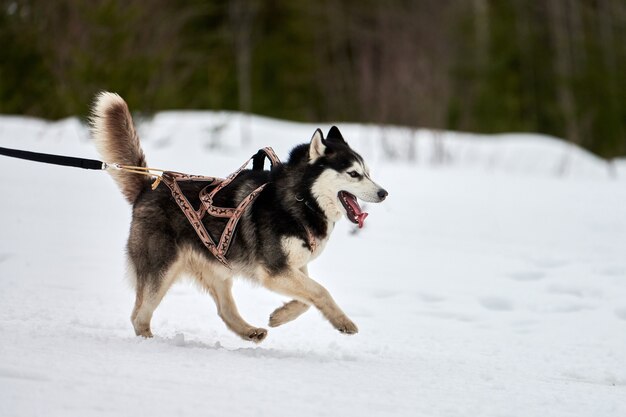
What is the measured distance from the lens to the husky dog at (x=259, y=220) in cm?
439

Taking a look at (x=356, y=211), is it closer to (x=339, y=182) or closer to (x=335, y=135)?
(x=339, y=182)

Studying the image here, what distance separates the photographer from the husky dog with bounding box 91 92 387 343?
14.4ft

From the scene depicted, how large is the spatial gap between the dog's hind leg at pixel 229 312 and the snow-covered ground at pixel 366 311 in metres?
0.12

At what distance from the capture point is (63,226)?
795cm

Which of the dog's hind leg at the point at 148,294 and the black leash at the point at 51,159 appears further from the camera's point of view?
the dog's hind leg at the point at 148,294

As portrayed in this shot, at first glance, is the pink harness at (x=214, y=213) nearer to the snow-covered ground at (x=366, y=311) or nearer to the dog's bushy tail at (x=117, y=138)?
the dog's bushy tail at (x=117, y=138)

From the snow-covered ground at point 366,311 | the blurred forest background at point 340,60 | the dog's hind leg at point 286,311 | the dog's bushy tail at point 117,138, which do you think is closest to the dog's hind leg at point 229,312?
the snow-covered ground at point 366,311

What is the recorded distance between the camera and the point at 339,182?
14.5 ft

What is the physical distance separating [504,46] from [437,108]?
976 centimetres

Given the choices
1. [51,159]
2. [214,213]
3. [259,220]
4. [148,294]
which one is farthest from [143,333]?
[51,159]

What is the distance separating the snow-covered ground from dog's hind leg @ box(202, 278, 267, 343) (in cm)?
12

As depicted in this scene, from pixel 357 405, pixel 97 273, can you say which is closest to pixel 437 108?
pixel 97 273

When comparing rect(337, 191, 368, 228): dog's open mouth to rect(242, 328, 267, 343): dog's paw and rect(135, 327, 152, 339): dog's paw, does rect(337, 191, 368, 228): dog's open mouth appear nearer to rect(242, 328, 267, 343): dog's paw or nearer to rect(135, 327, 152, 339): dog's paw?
rect(242, 328, 267, 343): dog's paw

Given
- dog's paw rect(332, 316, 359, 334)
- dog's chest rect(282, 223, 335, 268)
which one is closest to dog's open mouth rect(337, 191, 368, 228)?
dog's chest rect(282, 223, 335, 268)
